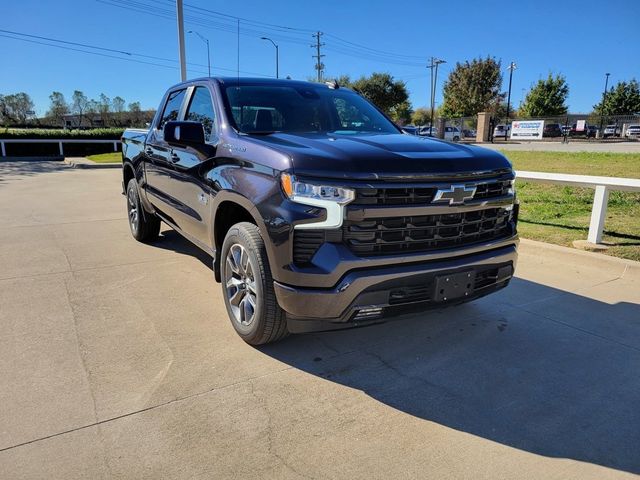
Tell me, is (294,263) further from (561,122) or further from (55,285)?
(561,122)

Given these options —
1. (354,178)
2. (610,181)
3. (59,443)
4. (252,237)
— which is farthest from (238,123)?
(610,181)

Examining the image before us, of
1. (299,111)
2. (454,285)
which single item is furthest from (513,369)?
(299,111)

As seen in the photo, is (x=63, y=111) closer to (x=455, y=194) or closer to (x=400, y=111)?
(x=400, y=111)

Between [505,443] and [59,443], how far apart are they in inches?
90.0

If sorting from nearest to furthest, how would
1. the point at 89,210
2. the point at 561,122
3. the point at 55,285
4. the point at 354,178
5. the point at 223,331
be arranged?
1. the point at 354,178
2. the point at 223,331
3. the point at 55,285
4. the point at 89,210
5. the point at 561,122

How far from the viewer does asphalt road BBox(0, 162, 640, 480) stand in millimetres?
2379

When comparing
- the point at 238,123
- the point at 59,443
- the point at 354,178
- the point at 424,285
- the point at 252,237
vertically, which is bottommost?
the point at 59,443

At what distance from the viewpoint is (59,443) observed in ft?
8.07

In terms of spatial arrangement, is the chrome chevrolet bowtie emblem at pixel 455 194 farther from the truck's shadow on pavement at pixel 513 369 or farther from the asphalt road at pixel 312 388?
the asphalt road at pixel 312 388

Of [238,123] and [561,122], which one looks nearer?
[238,123]

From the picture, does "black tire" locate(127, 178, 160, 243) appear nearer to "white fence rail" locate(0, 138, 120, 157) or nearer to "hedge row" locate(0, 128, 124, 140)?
"white fence rail" locate(0, 138, 120, 157)

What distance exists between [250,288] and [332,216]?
3.09ft

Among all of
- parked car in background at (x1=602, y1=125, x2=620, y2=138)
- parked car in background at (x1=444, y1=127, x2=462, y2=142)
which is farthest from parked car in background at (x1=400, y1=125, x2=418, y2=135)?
parked car in background at (x1=602, y1=125, x2=620, y2=138)

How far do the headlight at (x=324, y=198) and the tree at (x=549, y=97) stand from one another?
6321cm
